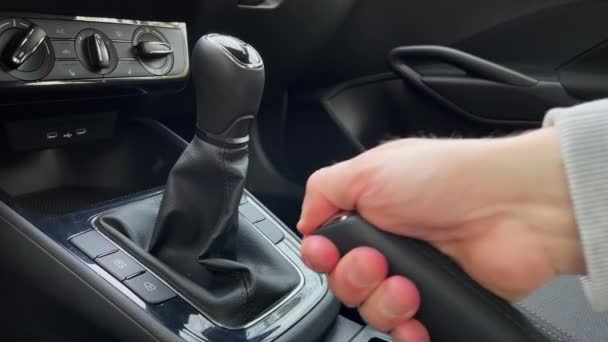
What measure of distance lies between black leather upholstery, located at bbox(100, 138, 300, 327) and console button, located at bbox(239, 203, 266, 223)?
0.43 ft

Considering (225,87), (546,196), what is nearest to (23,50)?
(225,87)

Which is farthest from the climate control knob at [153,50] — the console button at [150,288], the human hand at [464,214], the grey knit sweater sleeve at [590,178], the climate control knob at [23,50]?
the grey knit sweater sleeve at [590,178]

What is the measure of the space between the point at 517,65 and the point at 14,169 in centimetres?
85

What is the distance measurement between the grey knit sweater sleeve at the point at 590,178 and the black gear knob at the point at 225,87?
0.89 feet

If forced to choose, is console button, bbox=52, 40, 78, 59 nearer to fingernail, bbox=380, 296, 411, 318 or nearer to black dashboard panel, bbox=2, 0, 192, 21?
black dashboard panel, bbox=2, 0, 192, 21

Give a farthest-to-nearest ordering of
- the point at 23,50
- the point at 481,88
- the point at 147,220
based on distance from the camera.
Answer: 1. the point at 481,88
2. the point at 147,220
3. the point at 23,50

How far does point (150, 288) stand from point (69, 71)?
0.21m

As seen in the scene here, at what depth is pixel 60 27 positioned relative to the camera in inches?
23.8

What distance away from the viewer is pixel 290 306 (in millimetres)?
625

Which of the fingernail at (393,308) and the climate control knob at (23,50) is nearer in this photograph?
the fingernail at (393,308)

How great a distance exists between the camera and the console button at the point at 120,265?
572mm

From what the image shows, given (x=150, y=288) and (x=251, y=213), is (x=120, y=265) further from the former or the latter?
(x=251, y=213)

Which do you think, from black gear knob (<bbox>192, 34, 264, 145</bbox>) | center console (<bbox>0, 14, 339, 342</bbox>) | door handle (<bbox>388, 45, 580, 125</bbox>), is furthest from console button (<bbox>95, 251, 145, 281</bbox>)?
door handle (<bbox>388, 45, 580, 125</bbox>)

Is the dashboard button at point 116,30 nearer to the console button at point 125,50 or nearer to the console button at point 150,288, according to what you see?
the console button at point 125,50
